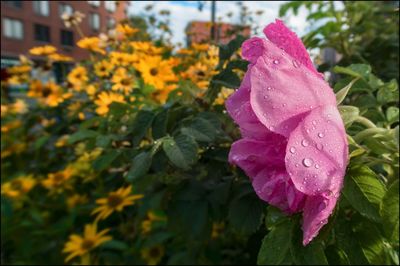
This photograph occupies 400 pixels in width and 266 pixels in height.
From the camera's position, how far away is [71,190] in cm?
213

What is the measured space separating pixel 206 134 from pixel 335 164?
0.42 meters

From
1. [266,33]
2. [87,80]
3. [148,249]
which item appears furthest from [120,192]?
[266,33]

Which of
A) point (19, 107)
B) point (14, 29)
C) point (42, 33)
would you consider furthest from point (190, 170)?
point (42, 33)

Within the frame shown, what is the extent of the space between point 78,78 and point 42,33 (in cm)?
2600

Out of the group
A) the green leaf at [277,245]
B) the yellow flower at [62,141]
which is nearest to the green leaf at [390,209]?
the green leaf at [277,245]

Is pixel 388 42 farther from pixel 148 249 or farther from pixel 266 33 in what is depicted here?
pixel 266 33

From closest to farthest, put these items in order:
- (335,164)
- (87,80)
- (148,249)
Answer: (335,164) → (148,249) → (87,80)

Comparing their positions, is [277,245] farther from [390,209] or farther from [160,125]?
[160,125]

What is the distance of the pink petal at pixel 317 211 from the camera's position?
429 mm

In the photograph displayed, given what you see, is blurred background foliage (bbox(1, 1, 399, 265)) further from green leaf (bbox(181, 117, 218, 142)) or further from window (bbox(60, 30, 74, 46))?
window (bbox(60, 30, 74, 46))

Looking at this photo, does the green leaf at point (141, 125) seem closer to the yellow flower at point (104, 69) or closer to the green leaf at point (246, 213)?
the green leaf at point (246, 213)

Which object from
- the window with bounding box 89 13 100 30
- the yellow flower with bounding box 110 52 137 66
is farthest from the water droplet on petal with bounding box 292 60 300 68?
the window with bounding box 89 13 100 30

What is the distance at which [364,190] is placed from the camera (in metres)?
0.55

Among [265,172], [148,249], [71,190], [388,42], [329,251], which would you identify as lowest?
[148,249]
